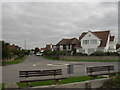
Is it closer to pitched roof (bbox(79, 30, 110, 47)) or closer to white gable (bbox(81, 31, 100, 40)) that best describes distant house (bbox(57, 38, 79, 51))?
white gable (bbox(81, 31, 100, 40))

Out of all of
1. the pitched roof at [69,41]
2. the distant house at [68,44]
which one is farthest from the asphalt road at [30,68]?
the pitched roof at [69,41]

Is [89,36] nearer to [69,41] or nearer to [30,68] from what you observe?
[69,41]

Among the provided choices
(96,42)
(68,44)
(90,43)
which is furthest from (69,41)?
(96,42)

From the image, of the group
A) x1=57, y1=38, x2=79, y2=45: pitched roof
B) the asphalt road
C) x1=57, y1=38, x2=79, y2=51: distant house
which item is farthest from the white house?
the asphalt road

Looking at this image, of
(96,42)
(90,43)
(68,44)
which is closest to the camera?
(96,42)

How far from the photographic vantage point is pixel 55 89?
7672 millimetres

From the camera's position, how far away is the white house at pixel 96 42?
4225 cm

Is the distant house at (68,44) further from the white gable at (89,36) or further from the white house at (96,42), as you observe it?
the white gable at (89,36)

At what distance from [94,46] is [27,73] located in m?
36.5

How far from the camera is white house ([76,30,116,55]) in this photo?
42250 mm

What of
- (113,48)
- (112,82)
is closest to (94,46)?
(113,48)

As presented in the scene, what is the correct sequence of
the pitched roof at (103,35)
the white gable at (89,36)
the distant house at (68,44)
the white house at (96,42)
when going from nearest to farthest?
the pitched roof at (103,35), the white house at (96,42), the white gable at (89,36), the distant house at (68,44)

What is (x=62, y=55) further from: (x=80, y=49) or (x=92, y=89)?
(x=92, y=89)

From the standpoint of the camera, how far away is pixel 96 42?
42938 mm
